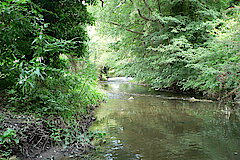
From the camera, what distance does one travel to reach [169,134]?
15.2 feet

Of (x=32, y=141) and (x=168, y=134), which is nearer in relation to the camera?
(x=32, y=141)

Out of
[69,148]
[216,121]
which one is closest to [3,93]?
[69,148]

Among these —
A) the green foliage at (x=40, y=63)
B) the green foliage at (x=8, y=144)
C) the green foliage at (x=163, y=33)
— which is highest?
the green foliage at (x=163, y=33)

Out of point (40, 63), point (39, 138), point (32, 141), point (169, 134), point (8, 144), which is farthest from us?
point (169, 134)

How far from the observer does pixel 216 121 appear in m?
5.70

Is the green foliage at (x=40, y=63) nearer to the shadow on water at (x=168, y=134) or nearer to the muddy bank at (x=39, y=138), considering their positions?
the muddy bank at (x=39, y=138)

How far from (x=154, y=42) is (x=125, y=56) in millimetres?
2413

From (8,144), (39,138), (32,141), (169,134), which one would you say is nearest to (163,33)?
(169,134)

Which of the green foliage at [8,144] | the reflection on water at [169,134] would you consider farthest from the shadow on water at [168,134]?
the green foliage at [8,144]

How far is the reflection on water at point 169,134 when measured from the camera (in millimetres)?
3551

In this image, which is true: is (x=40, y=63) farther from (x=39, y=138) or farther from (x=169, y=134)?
(x=169, y=134)

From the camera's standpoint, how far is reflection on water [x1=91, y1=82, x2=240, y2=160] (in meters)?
3.55

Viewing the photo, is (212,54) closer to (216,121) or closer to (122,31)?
(216,121)

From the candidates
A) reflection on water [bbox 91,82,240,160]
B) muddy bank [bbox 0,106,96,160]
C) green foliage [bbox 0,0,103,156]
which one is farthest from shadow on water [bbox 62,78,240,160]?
green foliage [bbox 0,0,103,156]
